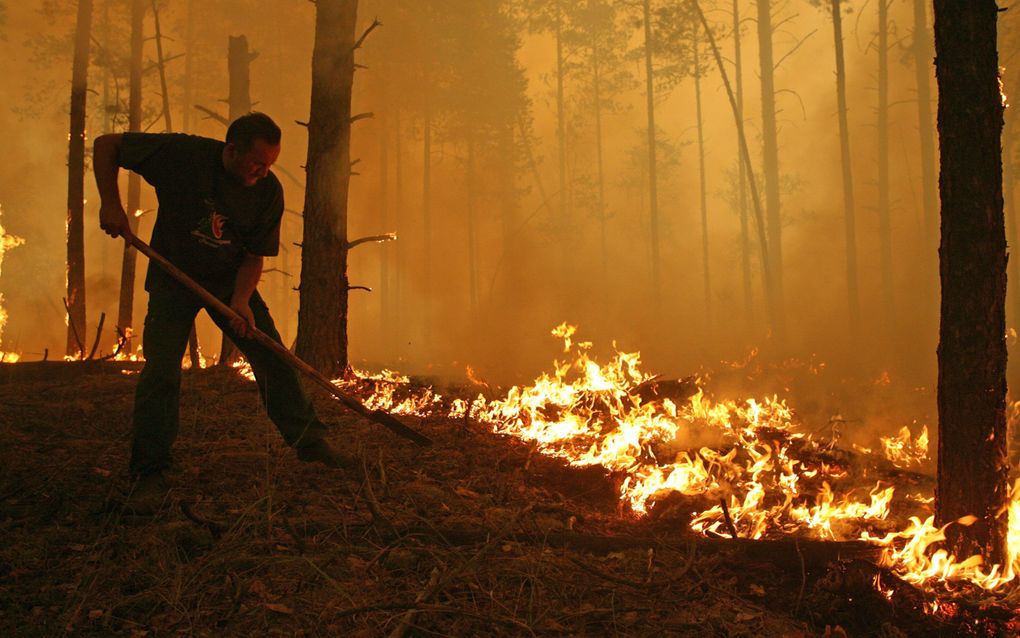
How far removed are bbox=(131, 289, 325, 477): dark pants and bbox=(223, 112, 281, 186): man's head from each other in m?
0.80

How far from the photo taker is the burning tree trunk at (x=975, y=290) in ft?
11.5

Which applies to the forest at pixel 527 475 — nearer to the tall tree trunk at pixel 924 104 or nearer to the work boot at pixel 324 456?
the work boot at pixel 324 456

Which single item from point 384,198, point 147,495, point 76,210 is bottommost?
point 147,495

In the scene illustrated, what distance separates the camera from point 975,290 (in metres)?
3.50

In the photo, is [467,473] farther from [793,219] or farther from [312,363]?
[793,219]

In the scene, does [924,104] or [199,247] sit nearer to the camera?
[199,247]

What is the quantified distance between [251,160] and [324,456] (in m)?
1.86

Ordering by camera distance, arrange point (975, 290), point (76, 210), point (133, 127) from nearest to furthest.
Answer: point (975, 290), point (76, 210), point (133, 127)

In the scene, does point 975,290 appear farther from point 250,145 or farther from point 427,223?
point 427,223

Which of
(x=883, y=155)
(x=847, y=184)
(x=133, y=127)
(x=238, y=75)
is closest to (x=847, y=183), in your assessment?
(x=847, y=184)

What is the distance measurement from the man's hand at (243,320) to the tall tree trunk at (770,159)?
656 inches

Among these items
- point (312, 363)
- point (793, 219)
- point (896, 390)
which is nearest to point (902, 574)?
point (312, 363)

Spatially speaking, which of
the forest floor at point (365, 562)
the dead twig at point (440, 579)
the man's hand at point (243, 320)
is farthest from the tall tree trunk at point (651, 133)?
the dead twig at point (440, 579)

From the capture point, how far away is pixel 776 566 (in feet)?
10.3
